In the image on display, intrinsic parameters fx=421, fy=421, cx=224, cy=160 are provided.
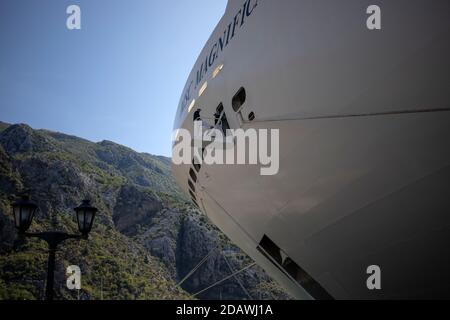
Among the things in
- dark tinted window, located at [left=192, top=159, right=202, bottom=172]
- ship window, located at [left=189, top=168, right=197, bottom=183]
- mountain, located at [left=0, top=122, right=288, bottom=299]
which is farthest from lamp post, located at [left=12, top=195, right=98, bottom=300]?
mountain, located at [left=0, top=122, right=288, bottom=299]

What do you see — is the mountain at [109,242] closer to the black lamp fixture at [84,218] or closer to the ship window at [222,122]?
the black lamp fixture at [84,218]

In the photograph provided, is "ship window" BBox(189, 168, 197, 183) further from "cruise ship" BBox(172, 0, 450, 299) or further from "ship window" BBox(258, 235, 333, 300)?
"cruise ship" BBox(172, 0, 450, 299)

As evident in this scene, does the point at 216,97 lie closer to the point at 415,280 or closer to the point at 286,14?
the point at 286,14

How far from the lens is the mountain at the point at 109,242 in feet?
141

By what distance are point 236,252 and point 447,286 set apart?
178ft

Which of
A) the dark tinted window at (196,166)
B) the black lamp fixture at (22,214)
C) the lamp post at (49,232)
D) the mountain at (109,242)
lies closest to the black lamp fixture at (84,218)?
the lamp post at (49,232)

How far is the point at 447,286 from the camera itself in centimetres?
383

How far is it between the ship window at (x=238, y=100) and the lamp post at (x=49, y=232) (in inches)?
101

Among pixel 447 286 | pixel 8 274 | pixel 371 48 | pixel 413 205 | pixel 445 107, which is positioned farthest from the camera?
pixel 8 274

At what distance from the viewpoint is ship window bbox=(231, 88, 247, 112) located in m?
5.00

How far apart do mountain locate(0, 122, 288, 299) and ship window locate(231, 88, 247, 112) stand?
34.1 meters

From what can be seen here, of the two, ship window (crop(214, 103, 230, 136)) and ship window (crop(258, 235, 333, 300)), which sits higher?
ship window (crop(214, 103, 230, 136))

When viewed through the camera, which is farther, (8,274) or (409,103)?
(8,274)
